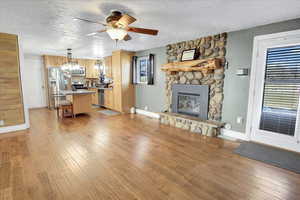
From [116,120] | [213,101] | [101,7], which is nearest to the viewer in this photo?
[101,7]

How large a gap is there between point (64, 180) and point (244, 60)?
388cm

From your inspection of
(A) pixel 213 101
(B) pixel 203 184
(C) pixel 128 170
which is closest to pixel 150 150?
(C) pixel 128 170

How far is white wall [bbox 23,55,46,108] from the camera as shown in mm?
6547

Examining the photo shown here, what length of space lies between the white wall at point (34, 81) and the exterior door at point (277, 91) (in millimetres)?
8003

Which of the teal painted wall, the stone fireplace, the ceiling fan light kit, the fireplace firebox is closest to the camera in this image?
the ceiling fan light kit

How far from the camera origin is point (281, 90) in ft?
9.44

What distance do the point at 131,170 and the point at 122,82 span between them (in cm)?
396

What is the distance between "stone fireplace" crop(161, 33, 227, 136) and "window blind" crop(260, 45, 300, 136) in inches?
33.8

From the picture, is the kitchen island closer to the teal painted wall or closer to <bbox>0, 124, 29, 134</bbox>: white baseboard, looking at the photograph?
<bbox>0, 124, 29, 134</bbox>: white baseboard

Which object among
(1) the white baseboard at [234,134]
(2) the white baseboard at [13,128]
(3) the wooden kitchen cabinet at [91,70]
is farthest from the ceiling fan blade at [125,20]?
(3) the wooden kitchen cabinet at [91,70]

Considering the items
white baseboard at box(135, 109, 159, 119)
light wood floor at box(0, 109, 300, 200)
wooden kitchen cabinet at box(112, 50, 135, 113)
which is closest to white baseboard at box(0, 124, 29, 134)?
light wood floor at box(0, 109, 300, 200)

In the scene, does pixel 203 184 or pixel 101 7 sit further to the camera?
pixel 101 7

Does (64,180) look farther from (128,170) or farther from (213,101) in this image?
(213,101)

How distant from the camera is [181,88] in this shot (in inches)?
174
